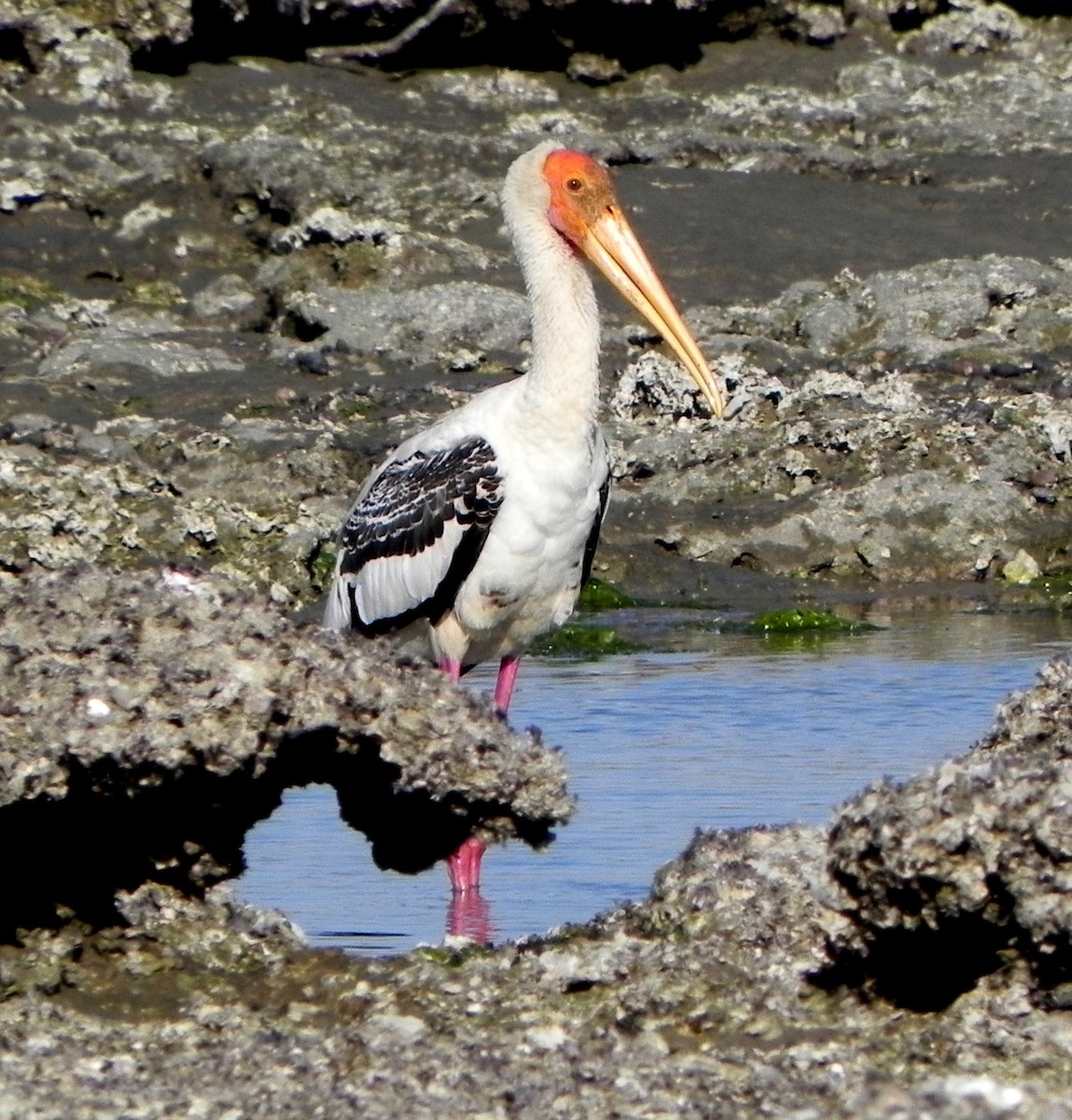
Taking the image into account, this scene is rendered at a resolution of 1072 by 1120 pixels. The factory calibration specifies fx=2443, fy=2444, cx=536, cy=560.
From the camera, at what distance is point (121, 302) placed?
16.5 meters

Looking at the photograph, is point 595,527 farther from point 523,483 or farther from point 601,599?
Result: point 601,599

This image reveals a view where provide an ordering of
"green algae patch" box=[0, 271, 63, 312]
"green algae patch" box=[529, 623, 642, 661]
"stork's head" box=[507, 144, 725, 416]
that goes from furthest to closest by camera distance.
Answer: "green algae patch" box=[0, 271, 63, 312] → "green algae patch" box=[529, 623, 642, 661] → "stork's head" box=[507, 144, 725, 416]

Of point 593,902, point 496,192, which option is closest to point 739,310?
point 496,192

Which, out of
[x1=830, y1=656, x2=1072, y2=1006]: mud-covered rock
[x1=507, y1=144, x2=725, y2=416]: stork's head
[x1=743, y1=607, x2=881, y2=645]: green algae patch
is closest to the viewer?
[x1=830, y1=656, x2=1072, y2=1006]: mud-covered rock

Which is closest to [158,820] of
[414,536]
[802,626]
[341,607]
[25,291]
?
[414,536]

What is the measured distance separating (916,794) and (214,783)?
1432 mm

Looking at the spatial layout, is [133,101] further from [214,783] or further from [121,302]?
[214,783]

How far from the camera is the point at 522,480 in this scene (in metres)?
7.58

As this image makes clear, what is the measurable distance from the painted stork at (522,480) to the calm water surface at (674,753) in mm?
552

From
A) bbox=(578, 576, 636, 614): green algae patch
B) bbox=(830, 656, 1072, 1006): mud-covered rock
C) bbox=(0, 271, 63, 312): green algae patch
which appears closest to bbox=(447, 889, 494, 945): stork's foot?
bbox=(830, 656, 1072, 1006): mud-covered rock

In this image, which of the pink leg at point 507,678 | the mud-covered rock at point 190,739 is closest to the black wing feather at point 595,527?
the pink leg at point 507,678

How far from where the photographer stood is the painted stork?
758 cm

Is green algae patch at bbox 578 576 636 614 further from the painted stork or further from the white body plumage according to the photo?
the white body plumage

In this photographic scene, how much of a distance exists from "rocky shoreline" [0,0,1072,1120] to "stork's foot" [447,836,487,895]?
530 mm
